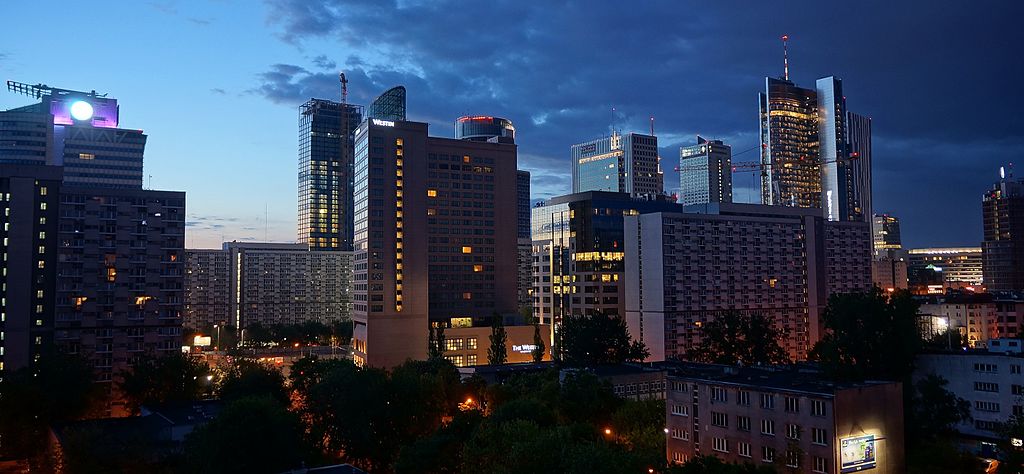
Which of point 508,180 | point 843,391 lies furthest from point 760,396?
point 508,180

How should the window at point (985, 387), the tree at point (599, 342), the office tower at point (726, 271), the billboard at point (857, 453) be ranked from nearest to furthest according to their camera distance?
the billboard at point (857, 453) < the window at point (985, 387) < the tree at point (599, 342) < the office tower at point (726, 271)

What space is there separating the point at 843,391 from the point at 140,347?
113393mm

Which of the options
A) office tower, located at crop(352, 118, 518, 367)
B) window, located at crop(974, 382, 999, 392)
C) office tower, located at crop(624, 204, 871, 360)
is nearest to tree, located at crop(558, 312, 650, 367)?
office tower, located at crop(624, 204, 871, 360)

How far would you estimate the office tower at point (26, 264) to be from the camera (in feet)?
391

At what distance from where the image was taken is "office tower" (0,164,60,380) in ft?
391

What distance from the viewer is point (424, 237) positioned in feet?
556

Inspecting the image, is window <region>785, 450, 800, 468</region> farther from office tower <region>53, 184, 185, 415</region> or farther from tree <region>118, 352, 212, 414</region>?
office tower <region>53, 184, 185, 415</region>

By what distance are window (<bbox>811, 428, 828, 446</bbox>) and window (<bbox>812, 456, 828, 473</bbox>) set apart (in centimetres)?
135

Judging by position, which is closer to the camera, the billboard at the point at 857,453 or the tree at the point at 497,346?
the billboard at the point at 857,453

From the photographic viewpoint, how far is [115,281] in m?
126

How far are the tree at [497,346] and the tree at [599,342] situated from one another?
2132 centimetres

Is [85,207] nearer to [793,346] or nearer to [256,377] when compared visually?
[256,377]

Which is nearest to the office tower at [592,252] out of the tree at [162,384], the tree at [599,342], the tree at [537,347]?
the tree at [537,347]

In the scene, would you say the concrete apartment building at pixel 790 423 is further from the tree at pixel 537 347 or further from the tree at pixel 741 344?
the tree at pixel 537 347
